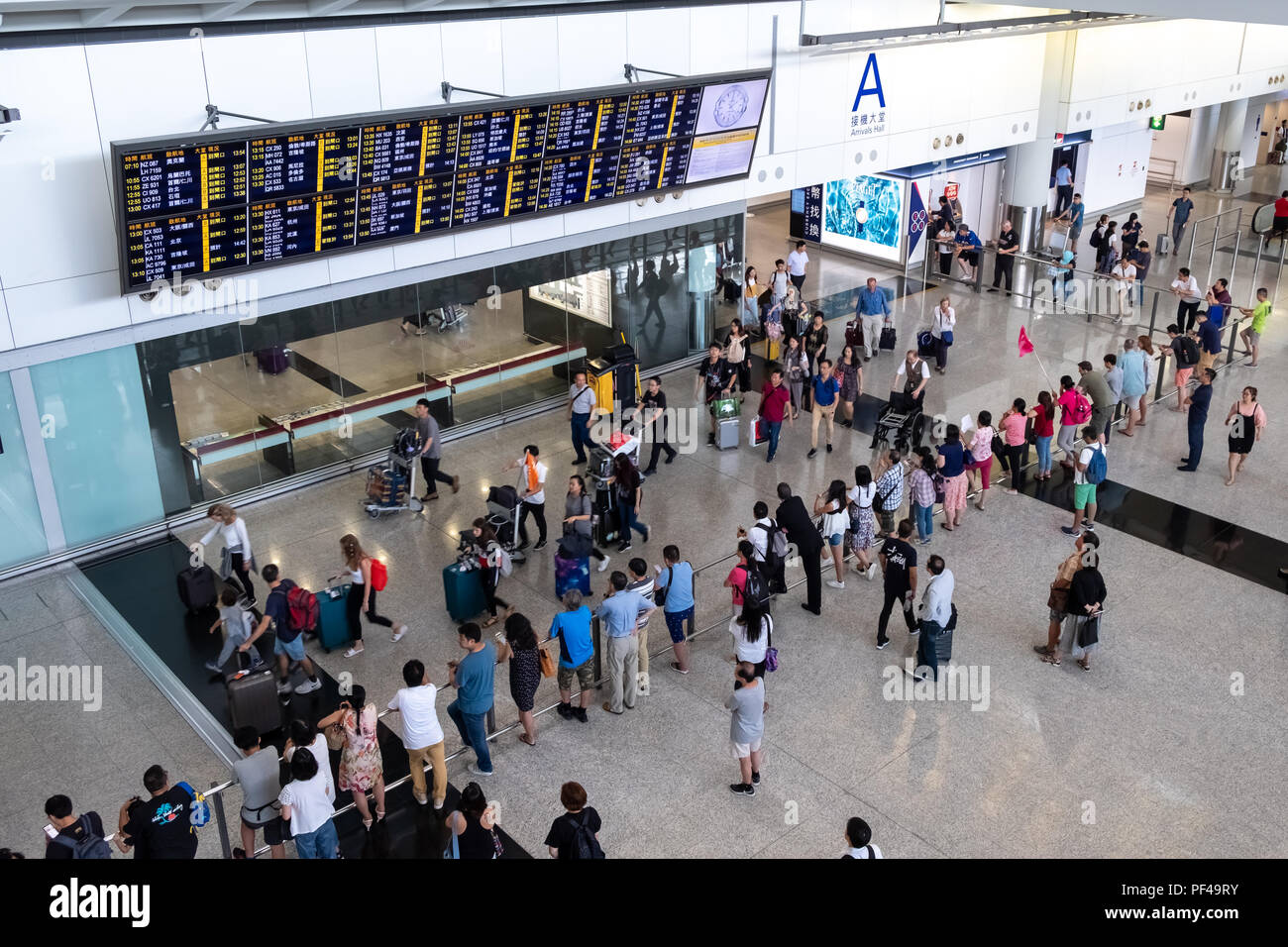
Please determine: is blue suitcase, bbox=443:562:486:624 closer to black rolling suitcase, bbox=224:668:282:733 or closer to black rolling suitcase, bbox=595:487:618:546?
black rolling suitcase, bbox=595:487:618:546

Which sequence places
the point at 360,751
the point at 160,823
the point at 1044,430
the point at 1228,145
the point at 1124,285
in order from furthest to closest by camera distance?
the point at 1228,145, the point at 1124,285, the point at 1044,430, the point at 360,751, the point at 160,823

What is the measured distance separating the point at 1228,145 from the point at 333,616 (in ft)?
91.1

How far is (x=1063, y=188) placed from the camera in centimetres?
2455

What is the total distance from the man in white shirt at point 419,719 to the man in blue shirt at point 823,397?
7.73 metres

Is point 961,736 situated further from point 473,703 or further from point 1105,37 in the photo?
point 1105,37

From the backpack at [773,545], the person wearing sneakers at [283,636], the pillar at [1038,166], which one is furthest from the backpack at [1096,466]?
the pillar at [1038,166]

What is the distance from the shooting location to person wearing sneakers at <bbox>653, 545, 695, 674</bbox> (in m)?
9.86

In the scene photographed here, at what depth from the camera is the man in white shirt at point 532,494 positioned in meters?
11.9

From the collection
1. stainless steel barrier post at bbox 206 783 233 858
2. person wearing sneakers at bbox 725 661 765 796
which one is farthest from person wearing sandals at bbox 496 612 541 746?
stainless steel barrier post at bbox 206 783 233 858

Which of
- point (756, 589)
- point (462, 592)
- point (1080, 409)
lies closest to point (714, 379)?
point (1080, 409)

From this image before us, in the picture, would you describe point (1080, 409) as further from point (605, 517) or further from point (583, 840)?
point (583, 840)

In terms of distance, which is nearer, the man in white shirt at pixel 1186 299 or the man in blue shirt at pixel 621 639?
the man in blue shirt at pixel 621 639

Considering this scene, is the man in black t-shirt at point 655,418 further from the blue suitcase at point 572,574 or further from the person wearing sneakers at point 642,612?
the person wearing sneakers at point 642,612
